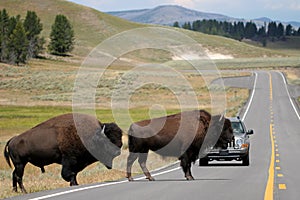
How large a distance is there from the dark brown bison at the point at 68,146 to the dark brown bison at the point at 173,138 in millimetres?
1629

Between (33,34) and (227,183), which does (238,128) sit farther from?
(33,34)

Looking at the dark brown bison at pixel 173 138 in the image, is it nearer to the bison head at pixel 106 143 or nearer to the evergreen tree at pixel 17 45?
the bison head at pixel 106 143

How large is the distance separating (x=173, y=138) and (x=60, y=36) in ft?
437

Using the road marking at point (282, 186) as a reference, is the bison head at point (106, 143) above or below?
above

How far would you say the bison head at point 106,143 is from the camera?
46.4 feet

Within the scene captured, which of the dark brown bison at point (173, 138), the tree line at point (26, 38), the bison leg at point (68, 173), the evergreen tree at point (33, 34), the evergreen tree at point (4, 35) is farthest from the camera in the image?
the evergreen tree at point (33, 34)

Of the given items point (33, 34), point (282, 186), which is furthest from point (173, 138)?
point (33, 34)

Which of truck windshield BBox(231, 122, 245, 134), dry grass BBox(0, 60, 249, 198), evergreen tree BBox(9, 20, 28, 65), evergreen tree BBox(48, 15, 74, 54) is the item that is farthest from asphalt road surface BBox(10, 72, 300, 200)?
evergreen tree BBox(48, 15, 74, 54)

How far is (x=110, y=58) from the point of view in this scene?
543 ft

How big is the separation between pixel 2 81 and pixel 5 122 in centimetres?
4551

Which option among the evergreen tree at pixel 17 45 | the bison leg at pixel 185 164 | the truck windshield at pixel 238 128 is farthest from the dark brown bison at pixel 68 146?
the evergreen tree at pixel 17 45

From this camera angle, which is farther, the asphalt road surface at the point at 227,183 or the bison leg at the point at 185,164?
the bison leg at the point at 185,164

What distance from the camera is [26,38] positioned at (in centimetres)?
12275

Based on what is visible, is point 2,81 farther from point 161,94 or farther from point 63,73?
point 161,94
